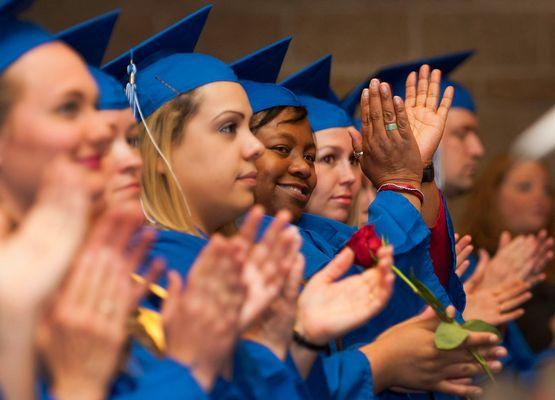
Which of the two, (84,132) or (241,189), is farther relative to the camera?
(241,189)

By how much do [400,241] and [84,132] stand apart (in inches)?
48.7

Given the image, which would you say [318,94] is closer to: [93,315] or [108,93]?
[108,93]

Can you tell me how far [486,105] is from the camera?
6.02 m

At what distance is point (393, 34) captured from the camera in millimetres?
5863

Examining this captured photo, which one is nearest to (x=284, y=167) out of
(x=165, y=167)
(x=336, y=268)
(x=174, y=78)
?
(x=174, y=78)

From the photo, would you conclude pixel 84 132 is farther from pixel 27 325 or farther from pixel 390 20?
pixel 390 20

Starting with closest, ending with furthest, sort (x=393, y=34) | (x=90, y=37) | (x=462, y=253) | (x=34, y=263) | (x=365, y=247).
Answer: (x=34, y=263)
(x=90, y=37)
(x=365, y=247)
(x=462, y=253)
(x=393, y=34)

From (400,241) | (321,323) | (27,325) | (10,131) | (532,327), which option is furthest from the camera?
(532,327)

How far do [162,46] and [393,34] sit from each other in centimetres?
333

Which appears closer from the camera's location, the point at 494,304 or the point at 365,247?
the point at 365,247

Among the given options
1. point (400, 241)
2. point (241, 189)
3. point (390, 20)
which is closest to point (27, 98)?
point (241, 189)

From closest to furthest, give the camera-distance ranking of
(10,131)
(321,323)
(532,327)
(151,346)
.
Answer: (10,131), (151,346), (321,323), (532,327)

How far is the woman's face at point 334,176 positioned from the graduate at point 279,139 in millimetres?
278

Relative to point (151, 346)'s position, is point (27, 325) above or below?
above
